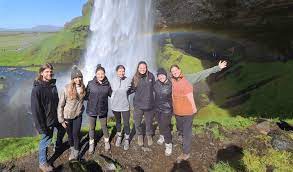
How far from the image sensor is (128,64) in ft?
187

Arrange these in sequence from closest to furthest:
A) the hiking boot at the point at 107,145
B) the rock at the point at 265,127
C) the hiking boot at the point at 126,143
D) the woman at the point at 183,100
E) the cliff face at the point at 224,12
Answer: the woman at the point at 183,100
the hiking boot at the point at 107,145
the hiking boot at the point at 126,143
the rock at the point at 265,127
the cliff face at the point at 224,12

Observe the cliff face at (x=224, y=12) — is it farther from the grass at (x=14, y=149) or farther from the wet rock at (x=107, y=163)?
the grass at (x=14, y=149)

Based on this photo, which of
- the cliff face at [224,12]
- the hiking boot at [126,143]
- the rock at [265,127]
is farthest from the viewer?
the cliff face at [224,12]

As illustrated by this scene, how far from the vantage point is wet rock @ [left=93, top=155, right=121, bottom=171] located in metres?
11.6

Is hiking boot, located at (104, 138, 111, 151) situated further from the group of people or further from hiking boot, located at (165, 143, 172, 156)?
hiking boot, located at (165, 143, 172, 156)

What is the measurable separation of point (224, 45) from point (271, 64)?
7.58 m

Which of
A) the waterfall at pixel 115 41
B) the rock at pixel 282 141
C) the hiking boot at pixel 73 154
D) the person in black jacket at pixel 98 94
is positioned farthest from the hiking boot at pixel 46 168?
the waterfall at pixel 115 41

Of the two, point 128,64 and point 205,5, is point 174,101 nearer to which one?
point 205,5

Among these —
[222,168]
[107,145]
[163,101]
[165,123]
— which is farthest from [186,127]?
[107,145]

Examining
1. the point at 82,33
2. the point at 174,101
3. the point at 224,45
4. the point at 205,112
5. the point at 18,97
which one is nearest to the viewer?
the point at 174,101

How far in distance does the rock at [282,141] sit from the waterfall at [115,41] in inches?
1387

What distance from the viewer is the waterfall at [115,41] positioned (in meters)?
50.2

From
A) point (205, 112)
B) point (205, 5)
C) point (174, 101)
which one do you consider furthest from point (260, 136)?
point (205, 112)

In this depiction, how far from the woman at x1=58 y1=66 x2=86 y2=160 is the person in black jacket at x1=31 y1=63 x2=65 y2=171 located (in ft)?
0.79
